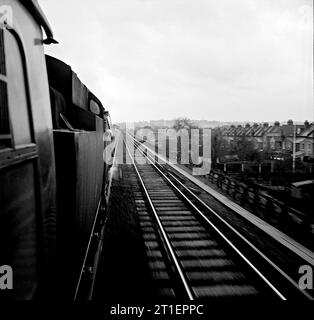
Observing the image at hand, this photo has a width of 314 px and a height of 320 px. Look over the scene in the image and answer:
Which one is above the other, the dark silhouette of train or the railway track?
the dark silhouette of train

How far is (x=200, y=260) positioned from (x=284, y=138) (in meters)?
62.3

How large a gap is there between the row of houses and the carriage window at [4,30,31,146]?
49417mm

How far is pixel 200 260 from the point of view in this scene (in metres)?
8.12

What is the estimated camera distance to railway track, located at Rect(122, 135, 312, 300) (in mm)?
6570

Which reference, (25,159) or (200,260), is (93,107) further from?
(25,159)

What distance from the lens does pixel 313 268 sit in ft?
25.8

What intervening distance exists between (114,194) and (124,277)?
→ 934 centimetres

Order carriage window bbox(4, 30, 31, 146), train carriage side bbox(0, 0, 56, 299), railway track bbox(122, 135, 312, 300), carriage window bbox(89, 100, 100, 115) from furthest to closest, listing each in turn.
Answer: carriage window bbox(89, 100, 100, 115) → railway track bbox(122, 135, 312, 300) → carriage window bbox(4, 30, 31, 146) → train carriage side bbox(0, 0, 56, 299)

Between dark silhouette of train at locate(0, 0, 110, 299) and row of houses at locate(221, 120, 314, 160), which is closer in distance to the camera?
dark silhouette of train at locate(0, 0, 110, 299)

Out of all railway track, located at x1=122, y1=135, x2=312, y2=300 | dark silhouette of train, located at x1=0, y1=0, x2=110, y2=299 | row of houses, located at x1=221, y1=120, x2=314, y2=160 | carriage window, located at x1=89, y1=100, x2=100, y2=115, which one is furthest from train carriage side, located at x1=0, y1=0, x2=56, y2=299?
row of houses, located at x1=221, y1=120, x2=314, y2=160

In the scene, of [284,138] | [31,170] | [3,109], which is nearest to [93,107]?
[31,170]

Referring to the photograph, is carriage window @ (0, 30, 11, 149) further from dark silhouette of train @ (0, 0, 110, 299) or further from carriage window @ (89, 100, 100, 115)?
carriage window @ (89, 100, 100, 115)

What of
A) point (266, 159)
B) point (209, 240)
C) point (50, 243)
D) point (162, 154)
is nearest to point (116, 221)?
point (209, 240)
